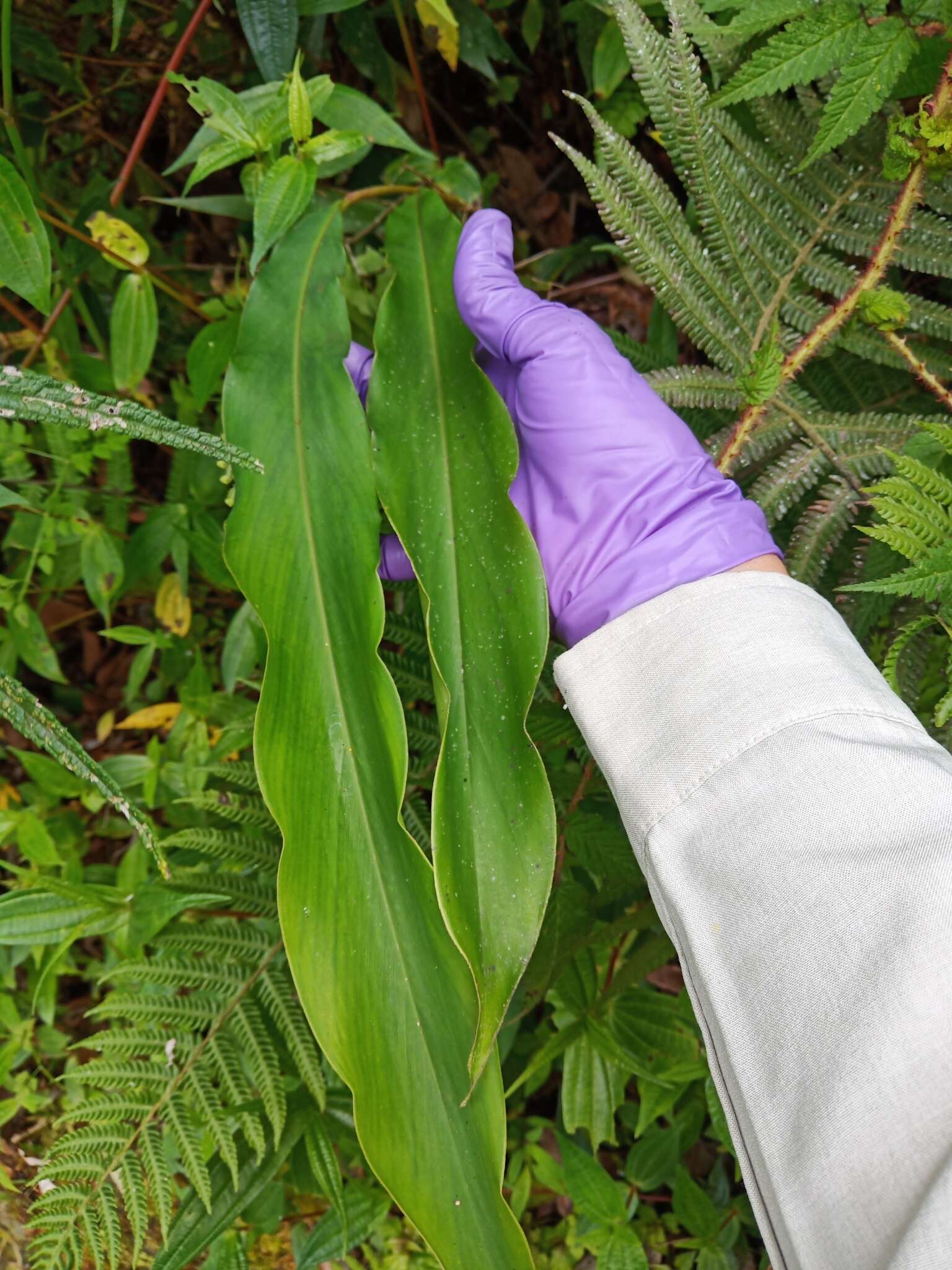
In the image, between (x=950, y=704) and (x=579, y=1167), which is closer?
(x=950, y=704)

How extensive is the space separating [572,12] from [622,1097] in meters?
1.40

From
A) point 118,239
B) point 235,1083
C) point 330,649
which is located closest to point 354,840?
point 330,649

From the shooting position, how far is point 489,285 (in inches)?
31.7

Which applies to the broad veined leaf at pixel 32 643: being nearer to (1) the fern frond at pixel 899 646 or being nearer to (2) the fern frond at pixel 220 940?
(2) the fern frond at pixel 220 940

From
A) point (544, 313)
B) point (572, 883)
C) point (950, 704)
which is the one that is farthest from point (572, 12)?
point (572, 883)

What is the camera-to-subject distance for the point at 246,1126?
874 mm

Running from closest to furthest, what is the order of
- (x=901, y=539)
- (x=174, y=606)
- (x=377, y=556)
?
(x=901, y=539) < (x=377, y=556) < (x=174, y=606)

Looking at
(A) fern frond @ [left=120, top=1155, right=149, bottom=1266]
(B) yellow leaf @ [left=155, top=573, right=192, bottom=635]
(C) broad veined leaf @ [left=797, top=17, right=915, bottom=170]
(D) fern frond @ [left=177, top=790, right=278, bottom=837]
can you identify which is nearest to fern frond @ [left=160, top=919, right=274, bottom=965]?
(D) fern frond @ [left=177, top=790, right=278, bottom=837]

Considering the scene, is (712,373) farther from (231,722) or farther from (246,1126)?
(246,1126)

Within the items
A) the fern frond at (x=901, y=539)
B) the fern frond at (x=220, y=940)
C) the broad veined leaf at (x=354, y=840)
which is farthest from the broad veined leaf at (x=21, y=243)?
the fern frond at (x=901, y=539)

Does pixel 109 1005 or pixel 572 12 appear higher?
pixel 572 12

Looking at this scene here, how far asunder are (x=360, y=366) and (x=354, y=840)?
528 millimetres

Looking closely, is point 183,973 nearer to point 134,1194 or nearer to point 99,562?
point 134,1194

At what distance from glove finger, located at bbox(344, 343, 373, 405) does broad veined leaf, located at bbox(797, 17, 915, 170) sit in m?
0.48
